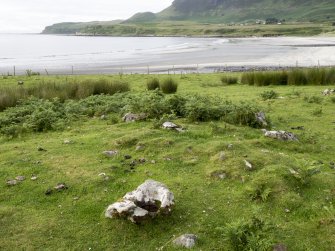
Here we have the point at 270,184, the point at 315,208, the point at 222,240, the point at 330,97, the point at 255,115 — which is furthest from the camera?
the point at 330,97

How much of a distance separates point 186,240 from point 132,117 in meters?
7.64

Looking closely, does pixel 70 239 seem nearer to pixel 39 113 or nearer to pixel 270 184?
pixel 270 184

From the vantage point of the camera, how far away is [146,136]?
434 inches

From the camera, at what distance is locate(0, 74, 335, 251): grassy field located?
6.53 meters

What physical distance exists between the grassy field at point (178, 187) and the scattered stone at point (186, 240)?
12 centimetres

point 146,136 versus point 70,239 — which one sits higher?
point 146,136

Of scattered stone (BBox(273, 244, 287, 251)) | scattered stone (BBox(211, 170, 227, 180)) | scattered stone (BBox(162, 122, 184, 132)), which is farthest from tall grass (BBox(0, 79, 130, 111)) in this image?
scattered stone (BBox(273, 244, 287, 251))

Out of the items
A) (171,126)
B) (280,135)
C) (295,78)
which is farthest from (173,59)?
(280,135)

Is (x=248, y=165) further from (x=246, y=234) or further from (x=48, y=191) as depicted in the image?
(x=48, y=191)

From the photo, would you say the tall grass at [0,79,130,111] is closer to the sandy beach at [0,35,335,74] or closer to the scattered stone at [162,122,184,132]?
the scattered stone at [162,122,184,132]

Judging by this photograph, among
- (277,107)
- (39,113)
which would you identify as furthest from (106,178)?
(277,107)

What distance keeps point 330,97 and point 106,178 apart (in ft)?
48.0

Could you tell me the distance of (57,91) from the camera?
19.0 meters

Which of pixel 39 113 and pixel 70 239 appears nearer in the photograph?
pixel 70 239
